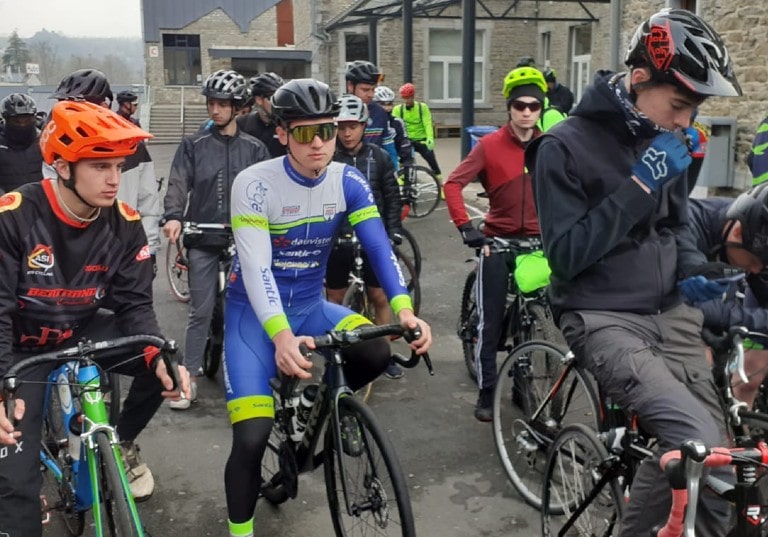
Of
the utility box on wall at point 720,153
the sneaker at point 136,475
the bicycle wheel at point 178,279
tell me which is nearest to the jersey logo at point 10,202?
the sneaker at point 136,475

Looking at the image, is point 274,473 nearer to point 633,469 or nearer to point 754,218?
point 633,469

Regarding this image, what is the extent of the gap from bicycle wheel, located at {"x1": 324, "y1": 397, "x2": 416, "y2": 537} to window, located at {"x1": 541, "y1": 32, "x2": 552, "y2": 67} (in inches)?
1126

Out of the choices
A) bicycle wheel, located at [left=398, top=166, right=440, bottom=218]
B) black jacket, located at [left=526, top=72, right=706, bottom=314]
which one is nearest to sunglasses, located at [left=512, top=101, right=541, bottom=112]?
black jacket, located at [left=526, top=72, right=706, bottom=314]

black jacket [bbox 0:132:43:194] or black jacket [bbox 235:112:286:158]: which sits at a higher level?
black jacket [bbox 235:112:286:158]

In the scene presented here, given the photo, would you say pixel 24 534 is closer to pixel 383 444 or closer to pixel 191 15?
pixel 383 444

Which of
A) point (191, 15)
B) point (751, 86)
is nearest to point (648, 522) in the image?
point (751, 86)

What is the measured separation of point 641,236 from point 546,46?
29632mm

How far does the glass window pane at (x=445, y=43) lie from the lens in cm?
3344

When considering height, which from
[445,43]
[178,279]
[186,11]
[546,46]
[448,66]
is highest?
[186,11]

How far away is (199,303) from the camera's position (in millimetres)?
6113

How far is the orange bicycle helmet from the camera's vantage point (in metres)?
3.17

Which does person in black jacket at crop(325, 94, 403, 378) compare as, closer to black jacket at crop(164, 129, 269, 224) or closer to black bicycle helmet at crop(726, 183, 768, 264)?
black jacket at crop(164, 129, 269, 224)

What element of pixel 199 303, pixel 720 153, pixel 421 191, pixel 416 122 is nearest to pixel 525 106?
pixel 199 303

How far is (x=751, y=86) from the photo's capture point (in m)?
12.6
